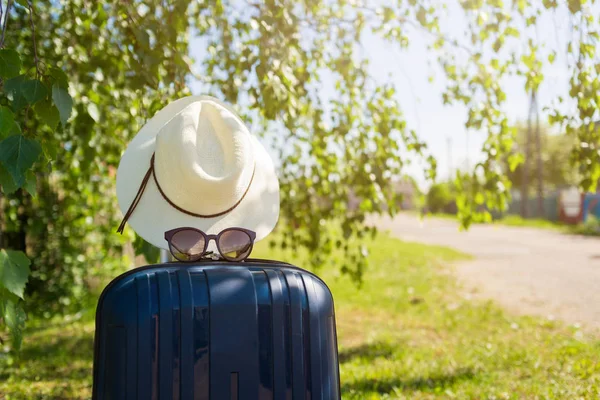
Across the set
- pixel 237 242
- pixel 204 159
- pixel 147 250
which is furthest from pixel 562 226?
pixel 237 242

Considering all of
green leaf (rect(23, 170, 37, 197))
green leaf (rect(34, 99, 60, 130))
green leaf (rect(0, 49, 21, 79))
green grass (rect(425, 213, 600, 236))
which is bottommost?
green grass (rect(425, 213, 600, 236))

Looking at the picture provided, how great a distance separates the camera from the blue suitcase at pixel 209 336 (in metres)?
1.52

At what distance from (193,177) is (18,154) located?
552 mm

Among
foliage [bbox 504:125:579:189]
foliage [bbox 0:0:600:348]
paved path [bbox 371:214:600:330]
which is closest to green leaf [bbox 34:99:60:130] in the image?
foliage [bbox 0:0:600:348]

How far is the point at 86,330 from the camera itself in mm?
5820

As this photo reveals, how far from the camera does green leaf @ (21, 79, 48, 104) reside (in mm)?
1922

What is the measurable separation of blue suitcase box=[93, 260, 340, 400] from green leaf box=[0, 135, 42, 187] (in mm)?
496

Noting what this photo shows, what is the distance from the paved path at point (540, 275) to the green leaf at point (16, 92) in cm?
291

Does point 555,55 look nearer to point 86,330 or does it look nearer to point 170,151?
point 170,151

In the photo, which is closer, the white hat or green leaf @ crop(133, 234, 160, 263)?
the white hat

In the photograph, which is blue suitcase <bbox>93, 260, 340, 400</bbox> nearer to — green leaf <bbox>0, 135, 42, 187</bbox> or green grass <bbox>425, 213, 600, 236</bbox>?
green leaf <bbox>0, 135, 42, 187</bbox>

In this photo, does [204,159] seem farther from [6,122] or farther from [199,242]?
[6,122]

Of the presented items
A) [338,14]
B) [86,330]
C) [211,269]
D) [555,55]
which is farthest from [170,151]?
[86,330]

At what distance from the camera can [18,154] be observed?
1.80 meters
